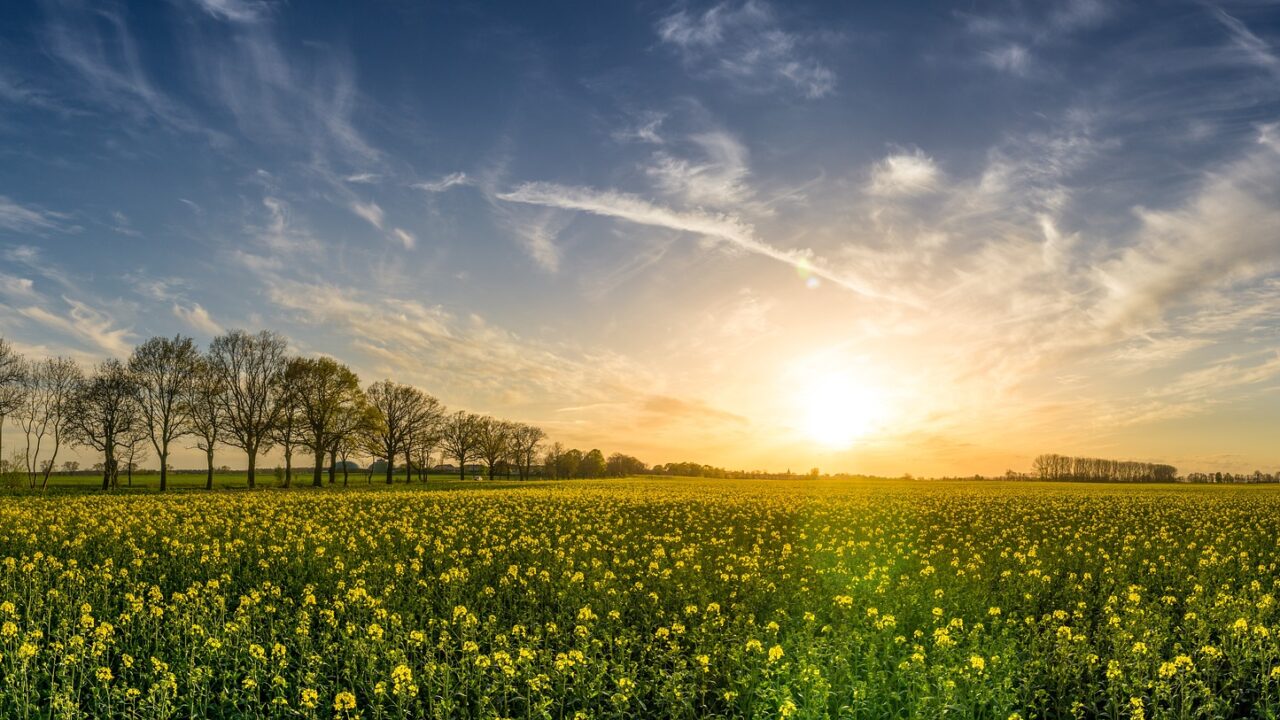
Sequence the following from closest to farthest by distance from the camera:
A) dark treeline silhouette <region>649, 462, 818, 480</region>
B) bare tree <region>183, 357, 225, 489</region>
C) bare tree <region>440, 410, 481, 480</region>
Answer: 1. bare tree <region>183, 357, 225, 489</region>
2. bare tree <region>440, 410, 481, 480</region>
3. dark treeline silhouette <region>649, 462, 818, 480</region>

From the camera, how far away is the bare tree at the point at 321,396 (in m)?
66.2

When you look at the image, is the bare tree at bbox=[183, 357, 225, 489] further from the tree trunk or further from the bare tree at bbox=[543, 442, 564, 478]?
the bare tree at bbox=[543, 442, 564, 478]

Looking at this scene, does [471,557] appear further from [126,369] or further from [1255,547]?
[126,369]

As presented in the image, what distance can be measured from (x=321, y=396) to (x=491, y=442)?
41.4 m

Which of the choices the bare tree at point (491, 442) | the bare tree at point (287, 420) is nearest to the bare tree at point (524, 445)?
the bare tree at point (491, 442)

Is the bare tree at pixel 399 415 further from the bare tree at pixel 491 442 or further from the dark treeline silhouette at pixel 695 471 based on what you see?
the dark treeline silhouette at pixel 695 471

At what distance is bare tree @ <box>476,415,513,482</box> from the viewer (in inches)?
4134

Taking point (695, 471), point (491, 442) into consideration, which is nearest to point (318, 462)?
point (491, 442)

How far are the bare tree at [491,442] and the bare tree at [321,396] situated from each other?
114ft

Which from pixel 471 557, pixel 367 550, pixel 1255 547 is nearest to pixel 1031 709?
pixel 471 557

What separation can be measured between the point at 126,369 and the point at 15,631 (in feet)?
204

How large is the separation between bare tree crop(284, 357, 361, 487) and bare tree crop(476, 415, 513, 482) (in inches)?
1374

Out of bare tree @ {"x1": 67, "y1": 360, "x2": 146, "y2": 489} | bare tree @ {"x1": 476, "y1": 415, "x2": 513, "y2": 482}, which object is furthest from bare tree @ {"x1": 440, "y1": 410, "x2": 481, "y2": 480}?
bare tree @ {"x1": 67, "y1": 360, "x2": 146, "y2": 489}

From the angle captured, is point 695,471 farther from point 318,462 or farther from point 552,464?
point 318,462
